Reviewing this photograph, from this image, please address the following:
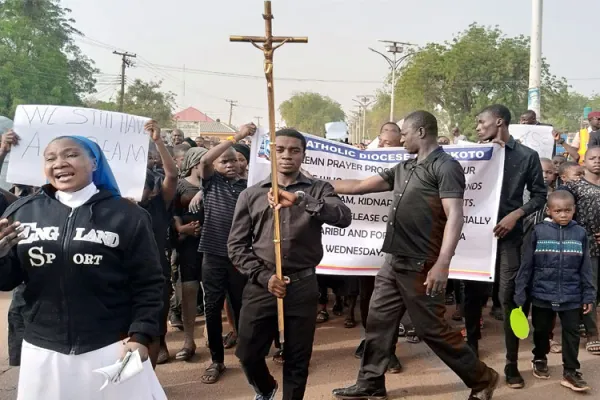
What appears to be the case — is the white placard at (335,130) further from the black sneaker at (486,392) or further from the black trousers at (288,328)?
the black sneaker at (486,392)

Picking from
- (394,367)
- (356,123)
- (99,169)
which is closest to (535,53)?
(394,367)

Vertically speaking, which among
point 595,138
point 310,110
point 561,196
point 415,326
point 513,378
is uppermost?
point 310,110

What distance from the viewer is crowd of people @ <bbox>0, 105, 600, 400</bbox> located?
218cm

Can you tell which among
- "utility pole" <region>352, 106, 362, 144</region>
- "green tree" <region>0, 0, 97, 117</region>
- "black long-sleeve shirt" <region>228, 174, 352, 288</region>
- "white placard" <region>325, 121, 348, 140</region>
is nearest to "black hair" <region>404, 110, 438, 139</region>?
"black long-sleeve shirt" <region>228, 174, 352, 288</region>

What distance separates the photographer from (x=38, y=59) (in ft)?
148

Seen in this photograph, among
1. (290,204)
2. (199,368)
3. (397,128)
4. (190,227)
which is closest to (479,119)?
(397,128)

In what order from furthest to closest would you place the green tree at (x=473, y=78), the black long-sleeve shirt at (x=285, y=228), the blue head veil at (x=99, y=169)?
the green tree at (x=473, y=78), the black long-sleeve shirt at (x=285, y=228), the blue head veil at (x=99, y=169)

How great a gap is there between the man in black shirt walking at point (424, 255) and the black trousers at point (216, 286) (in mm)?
1183

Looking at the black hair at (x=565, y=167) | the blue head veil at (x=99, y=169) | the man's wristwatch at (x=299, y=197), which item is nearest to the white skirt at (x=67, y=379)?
the blue head veil at (x=99, y=169)

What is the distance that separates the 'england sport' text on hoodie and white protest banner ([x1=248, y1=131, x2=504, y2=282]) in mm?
2303

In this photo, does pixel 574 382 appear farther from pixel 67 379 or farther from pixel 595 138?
pixel 595 138

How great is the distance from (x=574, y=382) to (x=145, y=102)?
1996 inches

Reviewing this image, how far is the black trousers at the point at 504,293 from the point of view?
4.12m

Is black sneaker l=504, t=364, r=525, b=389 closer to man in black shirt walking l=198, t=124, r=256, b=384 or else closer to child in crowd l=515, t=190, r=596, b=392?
child in crowd l=515, t=190, r=596, b=392
